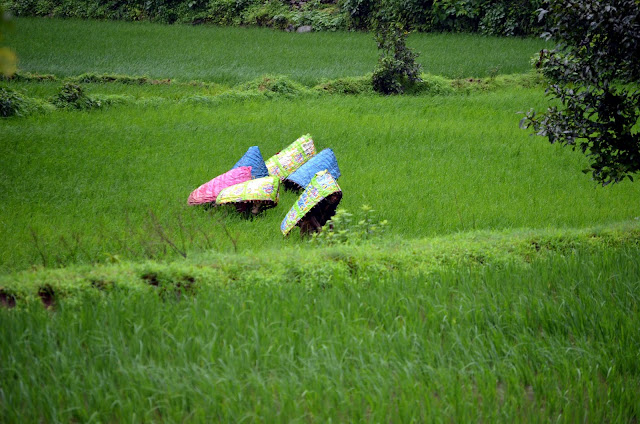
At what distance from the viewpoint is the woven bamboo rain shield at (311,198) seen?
5848 mm

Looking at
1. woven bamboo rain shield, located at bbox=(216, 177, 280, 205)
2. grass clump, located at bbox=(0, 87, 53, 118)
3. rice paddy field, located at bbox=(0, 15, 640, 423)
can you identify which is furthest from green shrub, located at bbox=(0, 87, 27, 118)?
woven bamboo rain shield, located at bbox=(216, 177, 280, 205)

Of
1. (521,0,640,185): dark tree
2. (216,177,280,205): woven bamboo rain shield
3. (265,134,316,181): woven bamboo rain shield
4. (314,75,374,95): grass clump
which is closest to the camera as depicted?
(521,0,640,185): dark tree

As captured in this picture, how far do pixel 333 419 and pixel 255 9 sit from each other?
77.5 ft

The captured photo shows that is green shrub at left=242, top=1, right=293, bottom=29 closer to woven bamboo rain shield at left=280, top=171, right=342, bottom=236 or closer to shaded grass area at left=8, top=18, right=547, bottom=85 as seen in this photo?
shaded grass area at left=8, top=18, right=547, bottom=85

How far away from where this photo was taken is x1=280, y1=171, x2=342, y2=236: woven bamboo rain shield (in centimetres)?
585

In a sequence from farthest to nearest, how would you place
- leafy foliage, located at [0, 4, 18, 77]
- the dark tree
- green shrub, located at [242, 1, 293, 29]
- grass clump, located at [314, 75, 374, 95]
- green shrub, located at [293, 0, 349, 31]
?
1. green shrub, located at [242, 1, 293, 29]
2. green shrub, located at [293, 0, 349, 31]
3. grass clump, located at [314, 75, 374, 95]
4. the dark tree
5. leafy foliage, located at [0, 4, 18, 77]

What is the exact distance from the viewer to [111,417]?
272cm

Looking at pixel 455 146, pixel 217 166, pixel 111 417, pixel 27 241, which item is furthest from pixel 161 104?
pixel 111 417

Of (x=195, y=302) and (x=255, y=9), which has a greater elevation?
(x=255, y=9)

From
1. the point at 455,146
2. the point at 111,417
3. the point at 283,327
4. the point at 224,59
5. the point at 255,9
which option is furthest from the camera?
the point at 255,9

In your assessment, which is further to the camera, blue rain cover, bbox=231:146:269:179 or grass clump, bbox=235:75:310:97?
grass clump, bbox=235:75:310:97

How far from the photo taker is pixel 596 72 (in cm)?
516

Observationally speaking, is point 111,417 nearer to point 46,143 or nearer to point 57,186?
point 57,186

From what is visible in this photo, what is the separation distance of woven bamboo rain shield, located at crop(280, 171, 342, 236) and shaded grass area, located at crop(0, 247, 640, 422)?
1.84 meters
